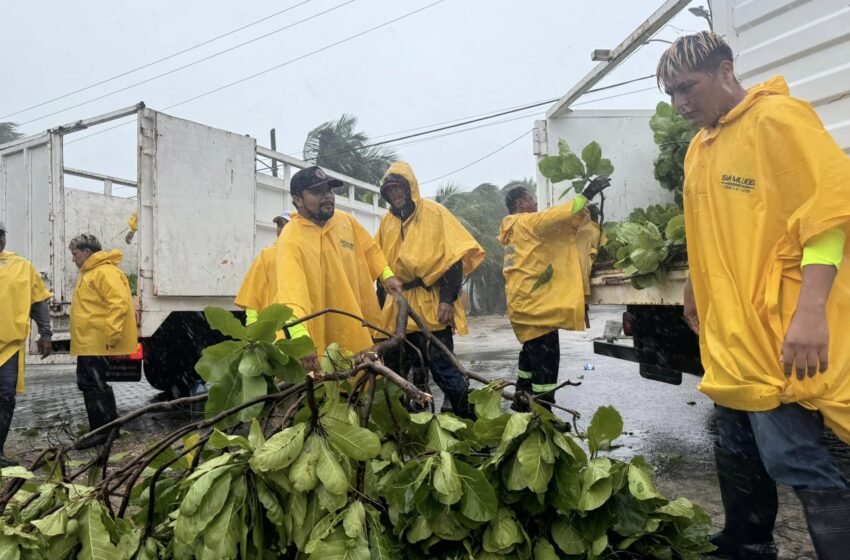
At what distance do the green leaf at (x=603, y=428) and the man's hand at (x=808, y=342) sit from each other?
0.49 metres

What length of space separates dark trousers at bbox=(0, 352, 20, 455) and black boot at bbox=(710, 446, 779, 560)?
453cm

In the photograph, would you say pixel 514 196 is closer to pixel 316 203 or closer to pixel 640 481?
pixel 316 203

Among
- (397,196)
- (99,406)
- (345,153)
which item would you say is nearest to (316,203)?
(397,196)

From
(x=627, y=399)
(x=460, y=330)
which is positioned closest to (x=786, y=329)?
(x=460, y=330)

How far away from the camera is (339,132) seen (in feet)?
76.5

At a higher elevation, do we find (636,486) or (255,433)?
(255,433)

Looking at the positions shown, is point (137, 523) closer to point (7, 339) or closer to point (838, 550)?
point (838, 550)

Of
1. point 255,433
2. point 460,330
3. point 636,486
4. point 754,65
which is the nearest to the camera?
point 255,433

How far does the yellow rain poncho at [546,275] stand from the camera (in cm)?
440

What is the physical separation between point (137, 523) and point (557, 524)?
1111mm

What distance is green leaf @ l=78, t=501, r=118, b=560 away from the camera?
154cm

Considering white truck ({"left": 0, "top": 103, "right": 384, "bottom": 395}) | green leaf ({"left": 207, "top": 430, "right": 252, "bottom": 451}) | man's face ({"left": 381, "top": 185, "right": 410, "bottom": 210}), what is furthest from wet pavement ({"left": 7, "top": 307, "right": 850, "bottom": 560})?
man's face ({"left": 381, "top": 185, "right": 410, "bottom": 210})

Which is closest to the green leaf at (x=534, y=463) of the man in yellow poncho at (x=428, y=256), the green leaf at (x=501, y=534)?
the green leaf at (x=501, y=534)

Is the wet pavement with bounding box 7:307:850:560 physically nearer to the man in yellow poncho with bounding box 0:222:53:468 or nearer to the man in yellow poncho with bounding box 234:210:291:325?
the man in yellow poncho with bounding box 0:222:53:468
